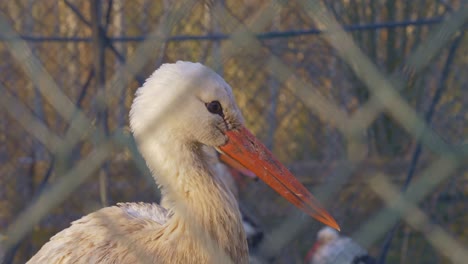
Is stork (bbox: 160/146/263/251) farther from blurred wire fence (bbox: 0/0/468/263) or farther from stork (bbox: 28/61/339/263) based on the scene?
stork (bbox: 28/61/339/263)

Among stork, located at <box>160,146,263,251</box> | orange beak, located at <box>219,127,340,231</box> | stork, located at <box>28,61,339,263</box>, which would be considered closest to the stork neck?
stork, located at <box>28,61,339,263</box>

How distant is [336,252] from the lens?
4.54 meters

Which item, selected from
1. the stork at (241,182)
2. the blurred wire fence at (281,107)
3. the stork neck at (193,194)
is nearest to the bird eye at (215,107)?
the stork neck at (193,194)

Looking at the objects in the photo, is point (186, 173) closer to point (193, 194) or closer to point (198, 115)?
point (193, 194)

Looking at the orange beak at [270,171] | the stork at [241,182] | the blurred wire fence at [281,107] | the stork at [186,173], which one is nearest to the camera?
the orange beak at [270,171]

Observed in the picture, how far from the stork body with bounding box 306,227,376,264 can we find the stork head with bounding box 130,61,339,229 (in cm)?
218

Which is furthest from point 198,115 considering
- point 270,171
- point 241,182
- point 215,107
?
point 241,182

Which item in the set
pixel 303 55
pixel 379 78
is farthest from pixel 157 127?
pixel 303 55

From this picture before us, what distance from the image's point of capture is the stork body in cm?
448

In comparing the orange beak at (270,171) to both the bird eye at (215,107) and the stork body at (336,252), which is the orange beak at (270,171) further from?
the stork body at (336,252)

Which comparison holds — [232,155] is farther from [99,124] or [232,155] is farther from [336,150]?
[336,150]

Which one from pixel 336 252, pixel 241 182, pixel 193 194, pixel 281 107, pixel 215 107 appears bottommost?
pixel 336 252

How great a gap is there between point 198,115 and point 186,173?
21cm

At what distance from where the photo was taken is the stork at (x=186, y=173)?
93.0 inches
